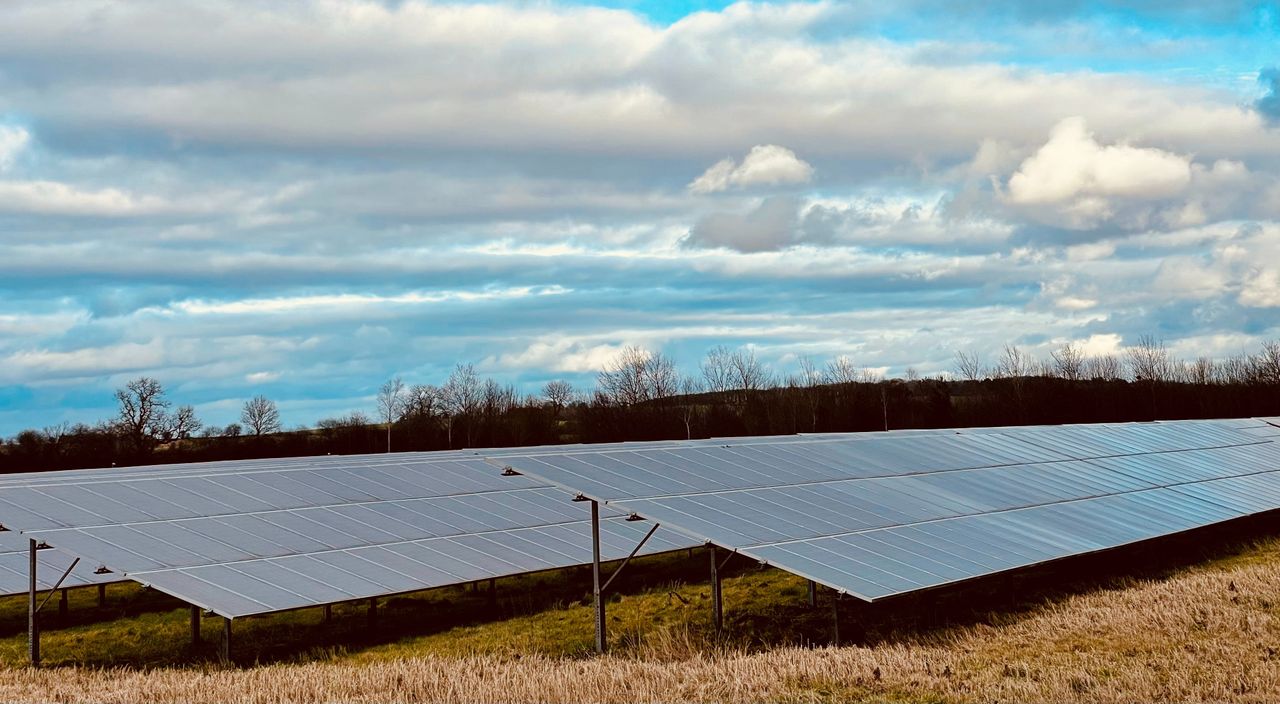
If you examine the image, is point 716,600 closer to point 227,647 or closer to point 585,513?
point 227,647

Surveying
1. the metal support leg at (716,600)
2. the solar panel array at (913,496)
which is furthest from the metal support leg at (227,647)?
the metal support leg at (716,600)

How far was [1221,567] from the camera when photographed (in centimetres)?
2791

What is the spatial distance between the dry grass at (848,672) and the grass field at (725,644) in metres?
0.05

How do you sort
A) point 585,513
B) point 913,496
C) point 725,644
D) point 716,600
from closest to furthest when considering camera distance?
point 725,644
point 716,600
point 913,496
point 585,513

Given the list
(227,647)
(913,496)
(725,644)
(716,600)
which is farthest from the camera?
(913,496)

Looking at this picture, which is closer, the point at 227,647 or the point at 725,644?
the point at 725,644

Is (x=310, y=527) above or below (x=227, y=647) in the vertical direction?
above

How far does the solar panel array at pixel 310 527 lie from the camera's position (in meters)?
20.7

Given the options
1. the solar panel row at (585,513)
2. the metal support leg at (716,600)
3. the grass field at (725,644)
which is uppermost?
the solar panel row at (585,513)

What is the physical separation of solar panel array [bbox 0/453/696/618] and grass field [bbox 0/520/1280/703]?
119 cm

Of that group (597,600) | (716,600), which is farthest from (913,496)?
(597,600)

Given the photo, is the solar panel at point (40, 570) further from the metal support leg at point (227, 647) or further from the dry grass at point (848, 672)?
the metal support leg at point (227, 647)

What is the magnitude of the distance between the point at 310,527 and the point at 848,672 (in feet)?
41.4

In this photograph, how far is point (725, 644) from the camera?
1830 cm
